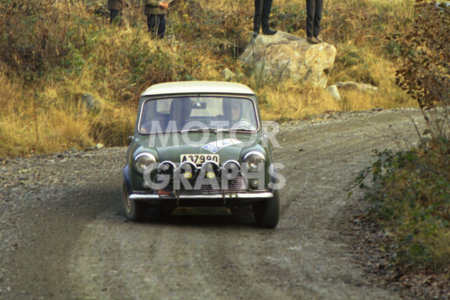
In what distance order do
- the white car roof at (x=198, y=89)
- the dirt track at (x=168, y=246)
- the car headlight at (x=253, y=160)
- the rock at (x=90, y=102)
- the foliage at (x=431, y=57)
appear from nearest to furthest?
the dirt track at (x=168, y=246) < the car headlight at (x=253, y=160) < the white car roof at (x=198, y=89) < the foliage at (x=431, y=57) < the rock at (x=90, y=102)

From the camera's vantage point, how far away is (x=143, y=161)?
7703 mm

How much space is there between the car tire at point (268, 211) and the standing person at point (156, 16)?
10.6 m

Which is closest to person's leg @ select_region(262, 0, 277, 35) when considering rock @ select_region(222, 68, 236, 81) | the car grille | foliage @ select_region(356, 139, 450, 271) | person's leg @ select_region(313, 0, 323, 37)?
person's leg @ select_region(313, 0, 323, 37)

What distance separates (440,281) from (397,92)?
14057 millimetres

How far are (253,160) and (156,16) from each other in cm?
1122

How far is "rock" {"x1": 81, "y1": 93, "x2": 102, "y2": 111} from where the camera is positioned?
15.1m

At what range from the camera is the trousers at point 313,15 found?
1817 cm

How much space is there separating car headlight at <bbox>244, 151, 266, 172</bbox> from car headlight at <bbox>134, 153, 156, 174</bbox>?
0.97 m

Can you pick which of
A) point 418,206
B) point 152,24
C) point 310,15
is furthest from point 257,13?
point 418,206

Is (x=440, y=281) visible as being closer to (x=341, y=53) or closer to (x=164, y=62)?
(x=164, y=62)

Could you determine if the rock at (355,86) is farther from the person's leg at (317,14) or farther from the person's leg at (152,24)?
the person's leg at (152,24)

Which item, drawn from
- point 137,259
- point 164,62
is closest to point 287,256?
point 137,259

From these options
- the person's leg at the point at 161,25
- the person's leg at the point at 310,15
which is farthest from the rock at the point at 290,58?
the person's leg at the point at 161,25

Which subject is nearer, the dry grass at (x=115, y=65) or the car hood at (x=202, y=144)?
the car hood at (x=202, y=144)
